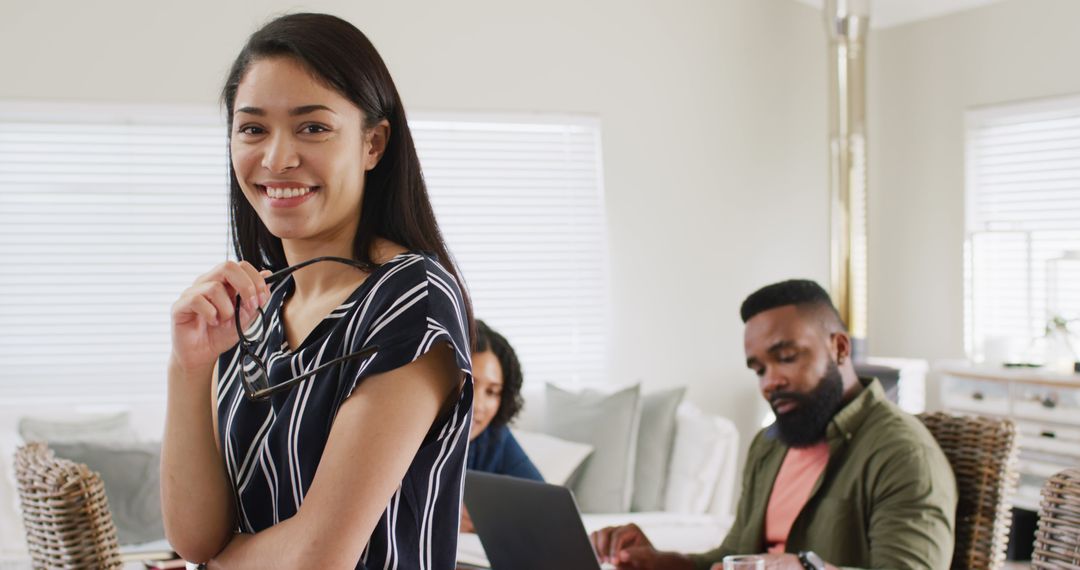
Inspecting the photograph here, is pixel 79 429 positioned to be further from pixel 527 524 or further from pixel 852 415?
pixel 852 415

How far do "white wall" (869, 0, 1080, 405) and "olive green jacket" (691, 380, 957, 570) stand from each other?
3.49 metres

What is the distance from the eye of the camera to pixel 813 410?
2.41 meters

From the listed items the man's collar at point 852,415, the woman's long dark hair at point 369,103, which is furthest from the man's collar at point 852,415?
the woman's long dark hair at point 369,103

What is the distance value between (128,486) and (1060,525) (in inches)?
128

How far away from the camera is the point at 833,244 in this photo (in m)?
5.45

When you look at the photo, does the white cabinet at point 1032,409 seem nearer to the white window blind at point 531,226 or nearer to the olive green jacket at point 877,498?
the white window blind at point 531,226

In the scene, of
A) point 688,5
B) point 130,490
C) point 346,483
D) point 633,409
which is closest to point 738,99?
point 688,5

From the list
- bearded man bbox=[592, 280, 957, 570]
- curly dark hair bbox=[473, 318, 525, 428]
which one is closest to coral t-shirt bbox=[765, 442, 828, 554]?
bearded man bbox=[592, 280, 957, 570]

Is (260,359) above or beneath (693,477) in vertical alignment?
above

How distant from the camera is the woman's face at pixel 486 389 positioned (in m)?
3.10

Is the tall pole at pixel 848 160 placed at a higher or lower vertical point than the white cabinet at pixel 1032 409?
higher

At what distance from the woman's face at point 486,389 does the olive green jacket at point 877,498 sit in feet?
2.89

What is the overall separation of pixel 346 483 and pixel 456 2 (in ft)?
15.1

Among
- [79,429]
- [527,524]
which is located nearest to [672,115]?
[79,429]
